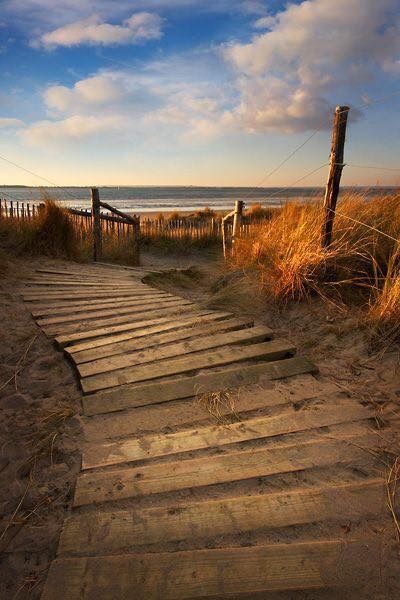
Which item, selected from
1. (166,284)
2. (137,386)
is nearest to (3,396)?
(137,386)

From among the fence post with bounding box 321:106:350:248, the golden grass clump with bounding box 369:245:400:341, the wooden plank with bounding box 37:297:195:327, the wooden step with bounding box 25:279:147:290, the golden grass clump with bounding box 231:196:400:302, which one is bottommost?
the wooden plank with bounding box 37:297:195:327

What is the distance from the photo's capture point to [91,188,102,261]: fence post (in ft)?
28.8

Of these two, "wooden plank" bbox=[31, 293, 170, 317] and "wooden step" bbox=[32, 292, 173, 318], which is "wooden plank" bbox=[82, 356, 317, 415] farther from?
"wooden plank" bbox=[31, 293, 170, 317]

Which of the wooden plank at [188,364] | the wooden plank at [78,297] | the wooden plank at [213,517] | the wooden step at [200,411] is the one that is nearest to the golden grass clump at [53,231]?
the wooden plank at [78,297]

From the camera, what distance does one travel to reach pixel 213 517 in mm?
1707

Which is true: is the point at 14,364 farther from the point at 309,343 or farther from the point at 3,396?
the point at 309,343

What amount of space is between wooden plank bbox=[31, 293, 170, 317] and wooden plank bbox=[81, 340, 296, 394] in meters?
1.78

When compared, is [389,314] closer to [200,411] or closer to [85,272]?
[200,411]

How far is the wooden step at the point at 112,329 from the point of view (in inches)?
145

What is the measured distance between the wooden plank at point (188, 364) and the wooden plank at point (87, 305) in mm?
1778

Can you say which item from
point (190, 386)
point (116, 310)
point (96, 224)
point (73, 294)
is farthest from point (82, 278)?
point (190, 386)

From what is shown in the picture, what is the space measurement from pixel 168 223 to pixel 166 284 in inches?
281

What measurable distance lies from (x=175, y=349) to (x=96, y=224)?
625 cm

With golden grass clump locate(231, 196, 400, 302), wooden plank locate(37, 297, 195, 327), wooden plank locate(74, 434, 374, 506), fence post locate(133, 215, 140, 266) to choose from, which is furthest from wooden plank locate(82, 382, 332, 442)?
fence post locate(133, 215, 140, 266)
